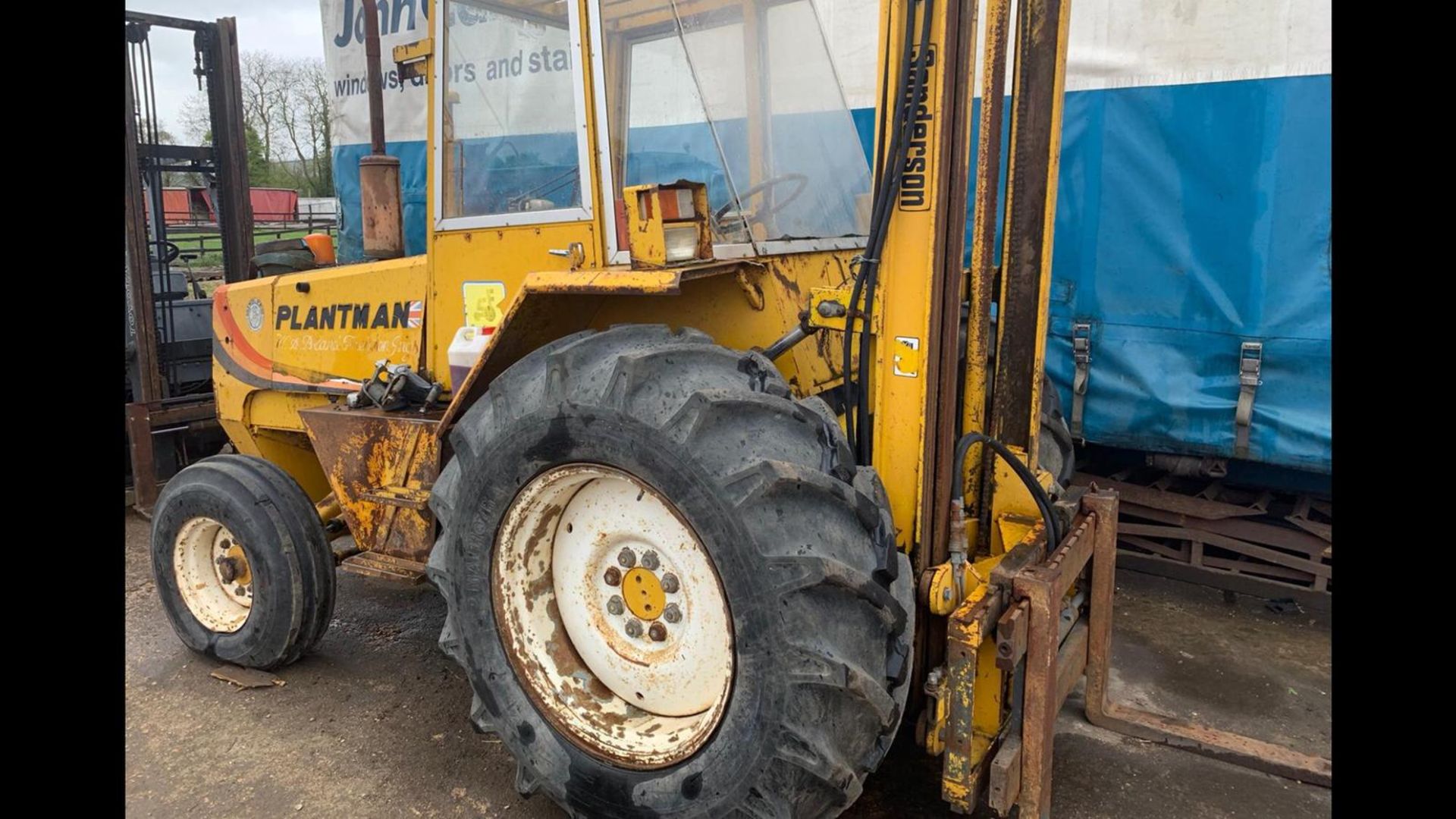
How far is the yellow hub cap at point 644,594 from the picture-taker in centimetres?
264

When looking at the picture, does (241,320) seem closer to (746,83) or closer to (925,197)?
(746,83)

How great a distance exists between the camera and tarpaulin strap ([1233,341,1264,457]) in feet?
15.3

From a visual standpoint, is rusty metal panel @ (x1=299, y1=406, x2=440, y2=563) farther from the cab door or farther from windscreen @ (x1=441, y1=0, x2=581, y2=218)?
windscreen @ (x1=441, y1=0, x2=581, y2=218)

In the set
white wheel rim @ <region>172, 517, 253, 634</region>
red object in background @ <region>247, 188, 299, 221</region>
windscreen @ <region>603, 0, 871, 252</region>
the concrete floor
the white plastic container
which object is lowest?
the concrete floor

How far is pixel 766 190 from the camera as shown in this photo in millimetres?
3148

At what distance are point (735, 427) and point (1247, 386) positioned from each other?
346cm

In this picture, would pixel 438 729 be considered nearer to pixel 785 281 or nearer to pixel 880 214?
pixel 785 281

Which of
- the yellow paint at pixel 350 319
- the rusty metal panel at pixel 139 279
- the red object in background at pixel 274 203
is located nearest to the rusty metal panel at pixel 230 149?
the rusty metal panel at pixel 139 279

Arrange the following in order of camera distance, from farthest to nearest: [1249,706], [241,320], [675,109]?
[241,320]
[1249,706]
[675,109]

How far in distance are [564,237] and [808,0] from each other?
1289mm

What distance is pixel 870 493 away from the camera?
2434mm

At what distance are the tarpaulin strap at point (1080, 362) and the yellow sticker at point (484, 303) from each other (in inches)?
125

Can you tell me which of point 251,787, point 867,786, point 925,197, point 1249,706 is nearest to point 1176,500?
point 1249,706

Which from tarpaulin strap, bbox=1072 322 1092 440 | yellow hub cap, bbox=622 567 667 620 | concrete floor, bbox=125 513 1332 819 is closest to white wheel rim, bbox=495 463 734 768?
yellow hub cap, bbox=622 567 667 620
